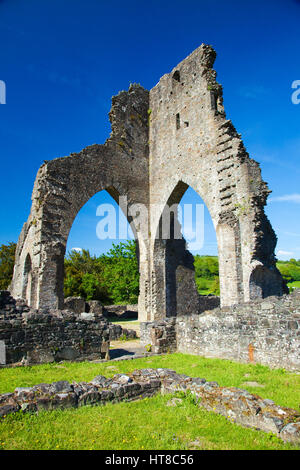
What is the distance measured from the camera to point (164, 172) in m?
17.9

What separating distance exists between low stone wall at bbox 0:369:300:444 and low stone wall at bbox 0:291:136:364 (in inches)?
122

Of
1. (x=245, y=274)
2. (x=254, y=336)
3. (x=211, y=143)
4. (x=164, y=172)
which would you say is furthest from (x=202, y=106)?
(x=254, y=336)

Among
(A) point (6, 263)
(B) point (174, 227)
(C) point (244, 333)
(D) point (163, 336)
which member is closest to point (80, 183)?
(B) point (174, 227)

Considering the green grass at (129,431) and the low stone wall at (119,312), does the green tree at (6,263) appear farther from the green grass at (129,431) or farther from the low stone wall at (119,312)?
the green grass at (129,431)

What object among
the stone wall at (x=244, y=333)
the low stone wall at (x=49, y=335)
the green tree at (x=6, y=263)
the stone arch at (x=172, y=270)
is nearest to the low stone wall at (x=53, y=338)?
the low stone wall at (x=49, y=335)

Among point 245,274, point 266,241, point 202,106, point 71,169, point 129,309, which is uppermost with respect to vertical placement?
point 202,106

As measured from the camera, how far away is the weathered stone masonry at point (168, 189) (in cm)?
1286

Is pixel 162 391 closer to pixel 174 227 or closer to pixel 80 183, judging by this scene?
pixel 80 183

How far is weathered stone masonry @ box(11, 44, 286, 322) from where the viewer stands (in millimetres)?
A: 12859

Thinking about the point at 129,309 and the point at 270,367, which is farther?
the point at 129,309

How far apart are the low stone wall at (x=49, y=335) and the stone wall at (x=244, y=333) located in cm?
174

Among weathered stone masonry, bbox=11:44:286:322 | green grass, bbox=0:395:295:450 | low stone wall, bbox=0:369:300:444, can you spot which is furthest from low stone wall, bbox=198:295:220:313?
green grass, bbox=0:395:295:450
